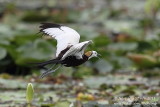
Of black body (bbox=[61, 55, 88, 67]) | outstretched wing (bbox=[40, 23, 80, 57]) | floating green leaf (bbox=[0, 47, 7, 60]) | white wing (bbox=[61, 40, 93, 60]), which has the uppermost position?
floating green leaf (bbox=[0, 47, 7, 60])

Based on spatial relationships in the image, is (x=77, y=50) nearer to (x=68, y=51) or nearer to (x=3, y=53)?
(x=68, y=51)

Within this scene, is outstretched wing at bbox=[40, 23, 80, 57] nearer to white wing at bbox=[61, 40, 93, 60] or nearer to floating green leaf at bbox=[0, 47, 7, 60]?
white wing at bbox=[61, 40, 93, 60]

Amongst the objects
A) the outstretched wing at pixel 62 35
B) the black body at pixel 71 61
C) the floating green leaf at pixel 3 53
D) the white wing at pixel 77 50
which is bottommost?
the black body at pixel 71 61

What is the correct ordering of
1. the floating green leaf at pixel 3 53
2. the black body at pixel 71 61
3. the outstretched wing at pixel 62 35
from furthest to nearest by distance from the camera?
the floating green leaf at pixel 3 53 < the outstretched wing at pixel 62 35 < the black body at pixel 71 61

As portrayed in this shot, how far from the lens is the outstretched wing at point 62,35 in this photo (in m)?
4.16

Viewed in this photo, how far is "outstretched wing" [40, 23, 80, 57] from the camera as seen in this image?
4.16m

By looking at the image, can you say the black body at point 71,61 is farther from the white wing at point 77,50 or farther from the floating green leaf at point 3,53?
the floating green leaf at point 3,53

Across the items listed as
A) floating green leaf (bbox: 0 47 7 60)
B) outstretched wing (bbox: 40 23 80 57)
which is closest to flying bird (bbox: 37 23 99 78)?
outstretched wing (bbox: 40 23 80 57)

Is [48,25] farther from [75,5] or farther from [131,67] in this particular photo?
[75,5]

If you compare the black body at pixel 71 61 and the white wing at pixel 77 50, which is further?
the black body at pixel 71 61

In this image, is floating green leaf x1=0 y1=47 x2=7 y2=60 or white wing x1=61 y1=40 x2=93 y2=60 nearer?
white wing x1=61 y1=40 x2=93 y2=60

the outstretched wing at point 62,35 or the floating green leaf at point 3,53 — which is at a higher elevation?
the floating green leaf at point 3,53

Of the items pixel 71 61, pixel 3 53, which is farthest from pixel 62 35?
pixel 3 53

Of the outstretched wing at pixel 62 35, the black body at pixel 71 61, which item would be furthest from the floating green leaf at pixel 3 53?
the black body at pixel 71 61
